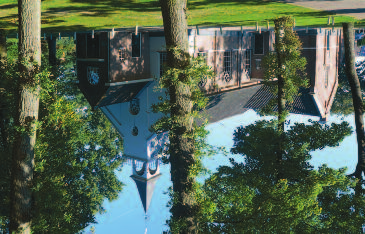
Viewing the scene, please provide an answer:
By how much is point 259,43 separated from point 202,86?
1024 cm

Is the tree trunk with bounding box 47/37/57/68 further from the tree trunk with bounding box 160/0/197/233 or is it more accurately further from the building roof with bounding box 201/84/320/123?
the tree trunk with bounding box 160/0/197/233

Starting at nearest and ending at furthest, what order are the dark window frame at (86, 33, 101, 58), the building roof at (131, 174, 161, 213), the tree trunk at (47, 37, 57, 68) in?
the dark window frame at (86, 33, 101, 58), the tree trunk at (47, 37, 57, 68), the building roof at (131, 174, 161, 213)

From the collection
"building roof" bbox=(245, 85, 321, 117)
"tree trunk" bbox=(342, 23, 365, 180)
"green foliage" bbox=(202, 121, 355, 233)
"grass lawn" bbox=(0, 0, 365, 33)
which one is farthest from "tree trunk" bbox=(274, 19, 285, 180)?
"building roof" bbox=(245, 85, 321, 117)

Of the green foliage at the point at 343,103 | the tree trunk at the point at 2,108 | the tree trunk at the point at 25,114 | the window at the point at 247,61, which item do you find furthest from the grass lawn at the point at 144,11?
the green foliage at the point at 343,103

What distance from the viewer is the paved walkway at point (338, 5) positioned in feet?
52.4

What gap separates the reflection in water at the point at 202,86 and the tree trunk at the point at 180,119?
20.6m

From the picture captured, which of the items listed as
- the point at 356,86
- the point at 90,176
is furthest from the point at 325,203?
the point at 90,176

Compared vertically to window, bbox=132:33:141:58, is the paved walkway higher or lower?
higher

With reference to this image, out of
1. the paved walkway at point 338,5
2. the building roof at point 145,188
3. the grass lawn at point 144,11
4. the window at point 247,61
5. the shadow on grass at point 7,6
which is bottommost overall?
the building roof at point 145,188

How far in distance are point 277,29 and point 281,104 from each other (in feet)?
13.5

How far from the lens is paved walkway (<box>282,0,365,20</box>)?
15969mm

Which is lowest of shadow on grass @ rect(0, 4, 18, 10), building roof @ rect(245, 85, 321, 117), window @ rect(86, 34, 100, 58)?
building roof @ rect(245, 85, 321, 117)

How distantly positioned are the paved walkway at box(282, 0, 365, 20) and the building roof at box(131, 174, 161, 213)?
2752 centimetres

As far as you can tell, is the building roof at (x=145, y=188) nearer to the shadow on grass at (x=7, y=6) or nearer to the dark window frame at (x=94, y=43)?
the dark window frame at (x=94, y=43)
